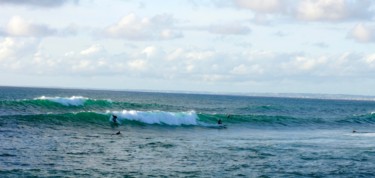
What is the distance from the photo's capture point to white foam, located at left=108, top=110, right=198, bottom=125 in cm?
5010

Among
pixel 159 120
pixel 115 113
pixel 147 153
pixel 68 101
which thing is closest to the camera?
pixel 147 153

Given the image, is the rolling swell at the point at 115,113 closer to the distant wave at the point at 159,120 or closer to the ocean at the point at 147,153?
the distant wave at the point at 159,120

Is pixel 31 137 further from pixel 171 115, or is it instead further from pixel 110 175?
pixel 171 115

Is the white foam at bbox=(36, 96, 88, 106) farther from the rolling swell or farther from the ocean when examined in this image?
the ocean

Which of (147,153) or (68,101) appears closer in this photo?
(147,153)

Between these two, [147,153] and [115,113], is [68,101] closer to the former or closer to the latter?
[115,113]

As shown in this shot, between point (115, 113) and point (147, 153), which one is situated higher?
point (115, 113)

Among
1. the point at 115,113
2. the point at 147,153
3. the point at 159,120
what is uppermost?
the point at 115,113

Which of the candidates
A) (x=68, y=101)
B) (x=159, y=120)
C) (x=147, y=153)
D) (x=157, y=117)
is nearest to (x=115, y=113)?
(x=157, y=117)

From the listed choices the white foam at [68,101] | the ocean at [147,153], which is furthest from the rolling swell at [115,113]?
the ocean at [147,153]

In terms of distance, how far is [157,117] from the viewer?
169ft

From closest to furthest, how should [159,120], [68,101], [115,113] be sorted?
[115,113]
[159,120]
[68,101]

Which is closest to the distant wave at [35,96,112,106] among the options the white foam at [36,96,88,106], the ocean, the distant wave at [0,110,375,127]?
the white foam at [36,96,88,106]

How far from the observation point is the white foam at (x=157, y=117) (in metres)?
50.1
